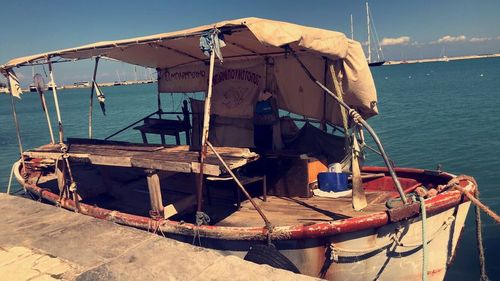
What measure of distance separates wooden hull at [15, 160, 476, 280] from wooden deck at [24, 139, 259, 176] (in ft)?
4.43

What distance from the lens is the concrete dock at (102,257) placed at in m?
3.71

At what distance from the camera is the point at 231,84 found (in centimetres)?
1097

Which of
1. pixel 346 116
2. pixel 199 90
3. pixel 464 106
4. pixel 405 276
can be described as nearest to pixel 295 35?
pixel 346 116

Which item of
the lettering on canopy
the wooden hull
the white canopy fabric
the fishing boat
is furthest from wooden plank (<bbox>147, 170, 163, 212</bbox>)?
the lettering on canopy

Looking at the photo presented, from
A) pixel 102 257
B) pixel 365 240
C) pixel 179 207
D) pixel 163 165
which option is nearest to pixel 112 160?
pixel 163 165

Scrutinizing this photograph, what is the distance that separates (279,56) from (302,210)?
4.26 metres

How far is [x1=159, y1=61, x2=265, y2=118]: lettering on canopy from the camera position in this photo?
10.4 metres

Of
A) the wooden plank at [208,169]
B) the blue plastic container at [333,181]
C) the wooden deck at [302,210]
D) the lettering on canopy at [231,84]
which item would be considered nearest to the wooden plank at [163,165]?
the wooden plank at [208,169]

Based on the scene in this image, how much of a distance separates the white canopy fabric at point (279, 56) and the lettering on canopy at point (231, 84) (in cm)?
10

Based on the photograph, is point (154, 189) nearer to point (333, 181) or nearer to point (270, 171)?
point (270, 171)

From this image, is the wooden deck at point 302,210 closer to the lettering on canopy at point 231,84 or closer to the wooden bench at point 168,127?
the lettering on canopy at point 231,84

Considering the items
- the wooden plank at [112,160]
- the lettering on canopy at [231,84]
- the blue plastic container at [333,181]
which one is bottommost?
the blue plastic container at [333,181]

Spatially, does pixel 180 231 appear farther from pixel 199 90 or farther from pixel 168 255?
pixel 199 90

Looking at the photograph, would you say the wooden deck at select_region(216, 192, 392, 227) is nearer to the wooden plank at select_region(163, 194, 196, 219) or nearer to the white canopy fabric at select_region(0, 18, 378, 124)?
the wooden plank at select_region(163, 194, 196, 219)
